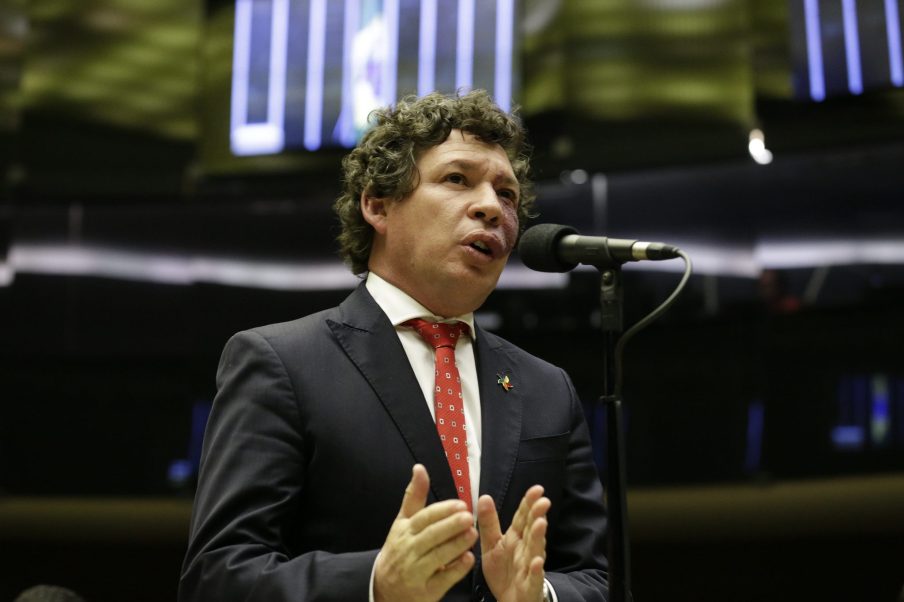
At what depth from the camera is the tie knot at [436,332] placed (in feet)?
6.98

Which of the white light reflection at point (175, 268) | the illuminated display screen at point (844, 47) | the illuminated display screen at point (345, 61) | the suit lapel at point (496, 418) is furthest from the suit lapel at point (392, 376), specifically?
the illuminated display screen at point (844, 47)

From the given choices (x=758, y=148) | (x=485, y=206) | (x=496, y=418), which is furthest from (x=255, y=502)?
(x=758, y=148)

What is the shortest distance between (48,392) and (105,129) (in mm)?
1343

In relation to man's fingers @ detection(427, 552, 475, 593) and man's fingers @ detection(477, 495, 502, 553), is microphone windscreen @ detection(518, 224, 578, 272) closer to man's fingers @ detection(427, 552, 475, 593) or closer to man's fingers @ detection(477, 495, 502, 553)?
man's fingers @ detection(477, 495, 502, 553)

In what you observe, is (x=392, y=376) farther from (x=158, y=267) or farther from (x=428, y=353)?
(x=158, y=267)

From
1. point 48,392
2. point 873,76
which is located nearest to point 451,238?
point 873,76

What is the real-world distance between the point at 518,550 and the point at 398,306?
0.65 meters

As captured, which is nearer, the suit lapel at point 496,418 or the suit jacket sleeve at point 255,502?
the suit jacket sleeve at point 255,502

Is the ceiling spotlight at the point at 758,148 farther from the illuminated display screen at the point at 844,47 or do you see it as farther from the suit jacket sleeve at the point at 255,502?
the suit jacket sleeve at the point at 255,502

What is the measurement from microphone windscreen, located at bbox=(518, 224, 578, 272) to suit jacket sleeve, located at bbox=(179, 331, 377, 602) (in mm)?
513

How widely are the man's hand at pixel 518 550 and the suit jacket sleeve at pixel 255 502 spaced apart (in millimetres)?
199

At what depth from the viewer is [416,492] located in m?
1.58

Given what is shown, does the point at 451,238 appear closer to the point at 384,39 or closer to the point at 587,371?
the point at 587,371

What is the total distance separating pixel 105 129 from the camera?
521 centimetres
